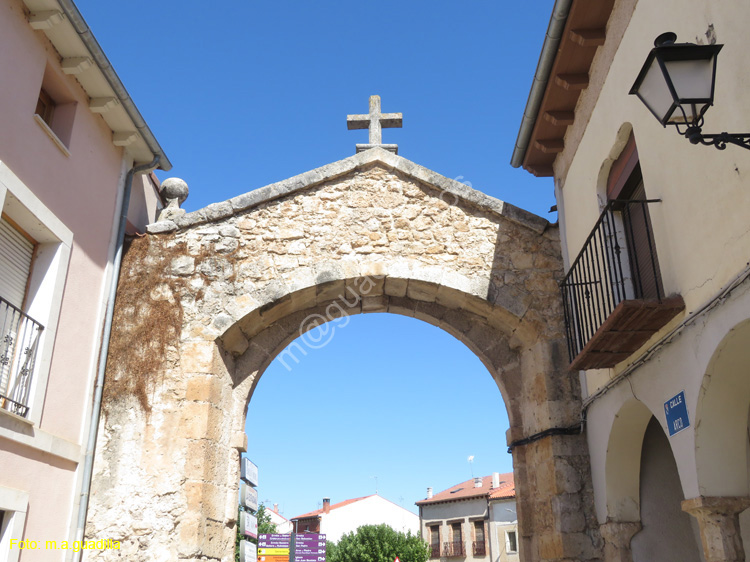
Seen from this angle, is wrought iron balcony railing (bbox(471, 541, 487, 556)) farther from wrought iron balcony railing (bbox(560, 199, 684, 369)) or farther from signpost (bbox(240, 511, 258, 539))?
wrought iron balcony railing (bbox(560, 199, 684, 369))

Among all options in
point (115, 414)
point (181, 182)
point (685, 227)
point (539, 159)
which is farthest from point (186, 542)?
point (539, 159)

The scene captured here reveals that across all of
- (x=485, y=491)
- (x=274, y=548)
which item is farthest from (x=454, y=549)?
(x=274, y=548)

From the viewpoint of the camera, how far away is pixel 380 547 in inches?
1134

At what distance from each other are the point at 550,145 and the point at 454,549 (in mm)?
25257

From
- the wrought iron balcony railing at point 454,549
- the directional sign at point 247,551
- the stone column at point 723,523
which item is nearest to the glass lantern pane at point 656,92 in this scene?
the stone column at point 723,523

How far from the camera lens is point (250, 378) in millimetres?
7195

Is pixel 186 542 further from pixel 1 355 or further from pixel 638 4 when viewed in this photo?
pixel 638 4

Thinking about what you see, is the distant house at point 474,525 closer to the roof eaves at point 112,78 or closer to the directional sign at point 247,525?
the directional sign at point 247,525

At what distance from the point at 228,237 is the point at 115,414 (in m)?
2.01

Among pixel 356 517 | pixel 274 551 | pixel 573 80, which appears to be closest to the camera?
pixel 573 80

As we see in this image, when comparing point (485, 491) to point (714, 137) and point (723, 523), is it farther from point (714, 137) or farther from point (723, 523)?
point (714, 137)

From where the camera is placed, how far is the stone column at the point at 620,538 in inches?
222

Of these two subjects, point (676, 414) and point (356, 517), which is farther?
point (356, 517)

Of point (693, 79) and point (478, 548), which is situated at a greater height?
point (693, 79)
